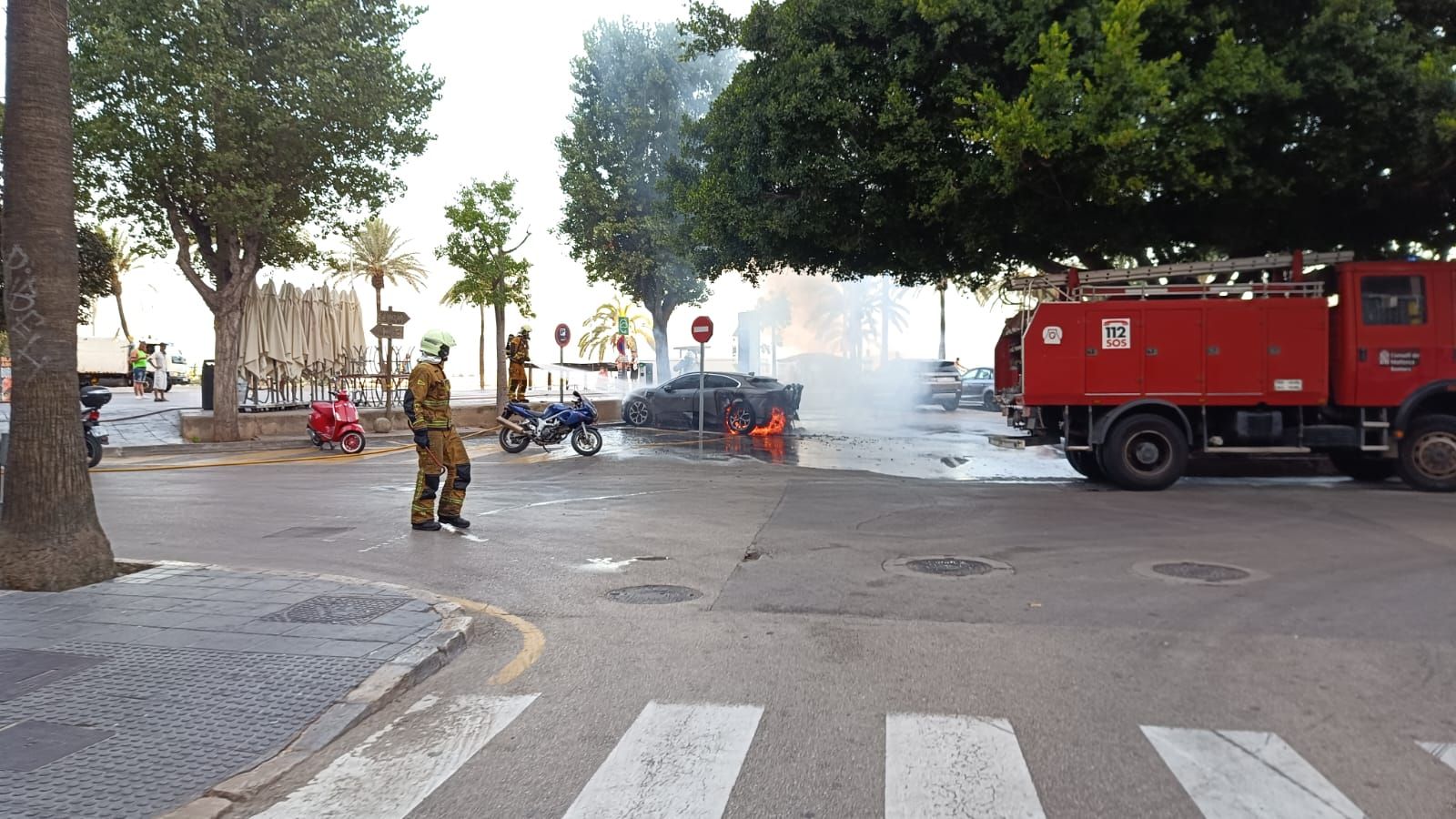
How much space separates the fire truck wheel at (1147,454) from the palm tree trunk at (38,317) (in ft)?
36.2

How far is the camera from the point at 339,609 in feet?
20.3

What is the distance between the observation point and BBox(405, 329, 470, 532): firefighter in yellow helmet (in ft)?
30.5

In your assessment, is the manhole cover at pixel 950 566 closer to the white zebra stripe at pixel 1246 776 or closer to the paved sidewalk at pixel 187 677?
the white zebra stripe at pixel 1246 776

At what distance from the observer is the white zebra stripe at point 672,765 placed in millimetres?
3533

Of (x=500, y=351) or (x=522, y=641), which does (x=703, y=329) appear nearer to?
(x=500, y=351)

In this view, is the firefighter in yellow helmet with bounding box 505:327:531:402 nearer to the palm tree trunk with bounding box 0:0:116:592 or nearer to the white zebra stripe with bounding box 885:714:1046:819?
the palm tree trunk with bounding box 0:0:116:592

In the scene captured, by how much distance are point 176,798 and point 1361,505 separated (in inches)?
461

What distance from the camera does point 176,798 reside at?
11.6 feet

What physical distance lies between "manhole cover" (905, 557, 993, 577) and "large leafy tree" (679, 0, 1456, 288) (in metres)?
5.84

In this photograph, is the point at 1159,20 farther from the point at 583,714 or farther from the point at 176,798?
the point at 176,798

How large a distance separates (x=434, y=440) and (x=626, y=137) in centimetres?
2720

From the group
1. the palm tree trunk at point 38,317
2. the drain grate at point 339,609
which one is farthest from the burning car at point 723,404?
the palm tree trunk at point 38,317

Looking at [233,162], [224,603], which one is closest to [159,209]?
[233,162]

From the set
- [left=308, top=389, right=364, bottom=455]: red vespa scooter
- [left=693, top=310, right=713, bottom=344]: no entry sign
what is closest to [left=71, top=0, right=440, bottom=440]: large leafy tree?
[left=308, top=389, right=364, bottom=455]: red vespa scooter
